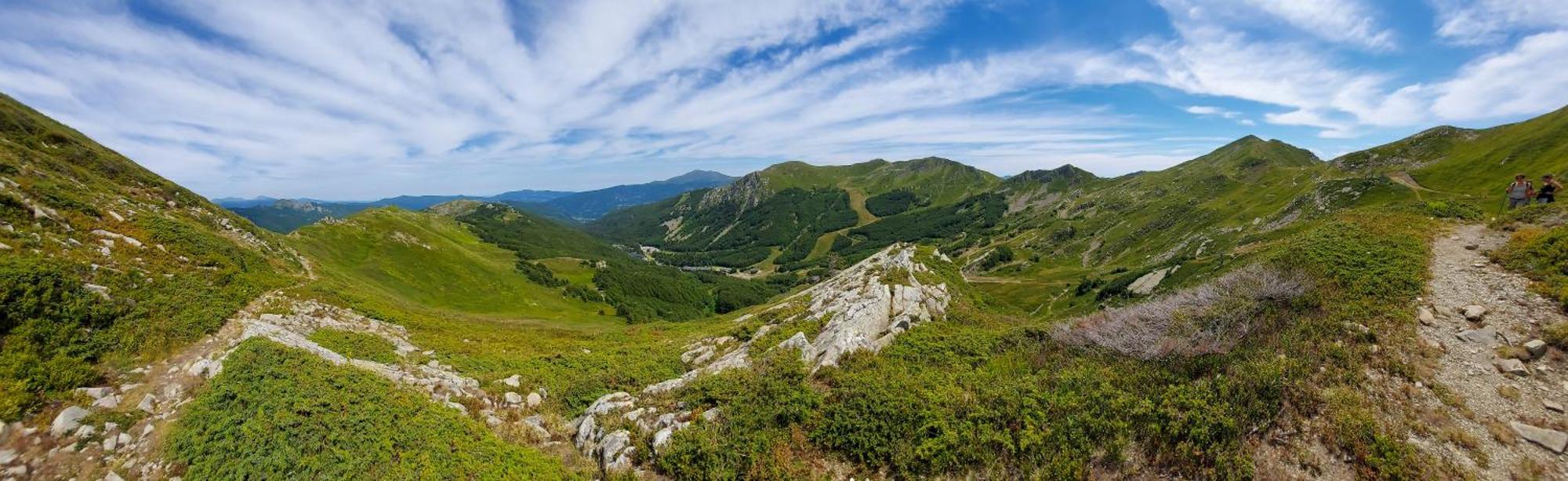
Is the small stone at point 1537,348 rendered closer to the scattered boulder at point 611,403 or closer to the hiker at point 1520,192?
the hiker at point 1520,192

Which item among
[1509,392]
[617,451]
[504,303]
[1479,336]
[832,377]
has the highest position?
[1479,336]

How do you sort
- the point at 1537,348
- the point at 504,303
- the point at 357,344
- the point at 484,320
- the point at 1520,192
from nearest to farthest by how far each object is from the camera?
the point at 1537,348, the point at 1520,192, the point at 357,344, the point at 484,320, the point at 504,303

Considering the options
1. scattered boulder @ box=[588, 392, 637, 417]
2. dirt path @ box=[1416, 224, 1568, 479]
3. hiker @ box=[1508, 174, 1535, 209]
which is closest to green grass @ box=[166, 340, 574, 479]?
scattered boulder @ box=[588, 392, 637, 417]

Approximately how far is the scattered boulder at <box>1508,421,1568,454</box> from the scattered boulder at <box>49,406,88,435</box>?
3170 centimetres

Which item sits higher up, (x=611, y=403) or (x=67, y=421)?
(x=67, y=421)

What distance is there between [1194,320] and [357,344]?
1331 inches

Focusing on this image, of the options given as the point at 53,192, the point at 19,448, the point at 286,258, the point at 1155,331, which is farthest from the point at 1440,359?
A: the point at 286,258

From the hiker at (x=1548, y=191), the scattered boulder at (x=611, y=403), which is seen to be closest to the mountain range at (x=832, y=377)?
the scattered boulder at (x=611, y=403)

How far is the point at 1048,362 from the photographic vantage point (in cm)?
1662

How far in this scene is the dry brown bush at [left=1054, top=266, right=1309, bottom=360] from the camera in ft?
48.6

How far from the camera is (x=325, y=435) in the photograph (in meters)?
12.6

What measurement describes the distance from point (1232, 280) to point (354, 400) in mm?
30503

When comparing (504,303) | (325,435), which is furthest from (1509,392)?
(504,303)

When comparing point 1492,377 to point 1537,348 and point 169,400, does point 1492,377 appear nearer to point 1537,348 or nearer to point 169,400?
point 1537,348
